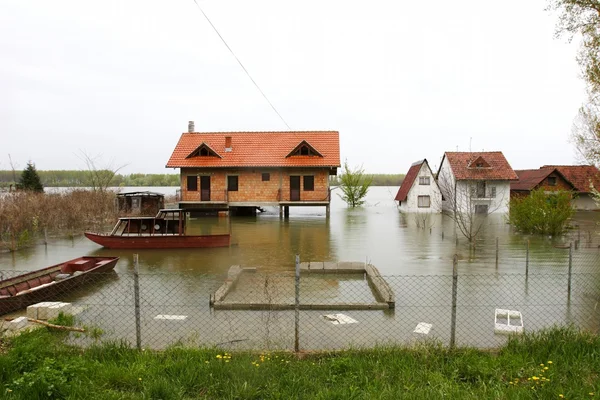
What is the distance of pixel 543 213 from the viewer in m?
26.1

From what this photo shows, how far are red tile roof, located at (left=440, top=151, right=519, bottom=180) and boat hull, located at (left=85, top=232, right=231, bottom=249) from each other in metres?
30.2

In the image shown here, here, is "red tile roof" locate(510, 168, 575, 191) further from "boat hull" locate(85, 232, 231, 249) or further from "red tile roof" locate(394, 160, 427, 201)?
"boat hull" locate(85, 232, 231, 249)

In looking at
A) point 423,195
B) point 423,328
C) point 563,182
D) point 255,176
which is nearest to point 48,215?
point 255,176

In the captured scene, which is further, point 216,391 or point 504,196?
point 504,196

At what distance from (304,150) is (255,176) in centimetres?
444

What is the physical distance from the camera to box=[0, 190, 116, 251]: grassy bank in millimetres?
23812

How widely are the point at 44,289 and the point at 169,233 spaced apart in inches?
450

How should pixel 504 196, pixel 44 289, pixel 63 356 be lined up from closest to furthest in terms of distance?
pixel 63 356
pixel 44 289
pixel 504 196

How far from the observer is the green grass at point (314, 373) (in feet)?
17.3

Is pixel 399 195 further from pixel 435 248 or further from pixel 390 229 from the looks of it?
pixel 435 248

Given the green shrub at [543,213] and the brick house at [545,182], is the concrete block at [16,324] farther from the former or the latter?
the brick house at [545,182]

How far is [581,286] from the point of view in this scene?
12961 millimetres

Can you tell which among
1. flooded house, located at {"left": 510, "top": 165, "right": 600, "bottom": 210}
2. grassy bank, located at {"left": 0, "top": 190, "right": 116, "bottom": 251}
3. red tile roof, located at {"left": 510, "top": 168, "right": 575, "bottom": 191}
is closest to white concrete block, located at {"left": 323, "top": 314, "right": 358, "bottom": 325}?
grassy bank, located at {"left": 0, "top": 190, "right": 116, "bottom": 251}

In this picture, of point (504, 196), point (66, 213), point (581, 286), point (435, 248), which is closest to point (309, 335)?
point (581, 286)
